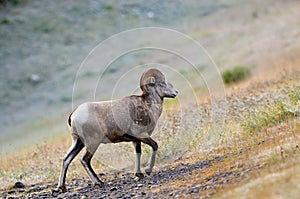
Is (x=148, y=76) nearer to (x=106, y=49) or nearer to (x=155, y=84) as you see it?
(x=155, y=84)

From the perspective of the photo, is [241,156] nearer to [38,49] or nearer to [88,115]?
[88,115]

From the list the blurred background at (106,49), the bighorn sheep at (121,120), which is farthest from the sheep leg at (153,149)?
the blurred background at (106,49)

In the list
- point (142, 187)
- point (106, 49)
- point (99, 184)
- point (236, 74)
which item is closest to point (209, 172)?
point (142, 187)

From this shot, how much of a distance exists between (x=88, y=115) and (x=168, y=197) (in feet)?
8.92

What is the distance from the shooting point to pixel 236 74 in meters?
28.7

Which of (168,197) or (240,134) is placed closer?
(168,197)

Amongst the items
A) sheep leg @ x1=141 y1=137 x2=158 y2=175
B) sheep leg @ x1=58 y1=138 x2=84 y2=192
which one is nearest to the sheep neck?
sheep leg @ x1=141 y1=137 x2=158 y2=175

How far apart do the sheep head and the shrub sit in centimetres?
1641

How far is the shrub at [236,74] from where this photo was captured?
93.1ft

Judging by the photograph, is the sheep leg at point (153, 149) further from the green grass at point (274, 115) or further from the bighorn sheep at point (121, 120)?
the green grass at point (274, 115)

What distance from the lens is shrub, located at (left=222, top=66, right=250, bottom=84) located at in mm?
28391


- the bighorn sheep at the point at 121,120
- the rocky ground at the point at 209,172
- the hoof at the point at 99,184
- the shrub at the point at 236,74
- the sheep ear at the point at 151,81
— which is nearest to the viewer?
the rocky ground at the point at 209,172

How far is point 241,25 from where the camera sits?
4384cm

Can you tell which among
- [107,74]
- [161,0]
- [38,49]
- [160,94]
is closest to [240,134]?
[160,94]
